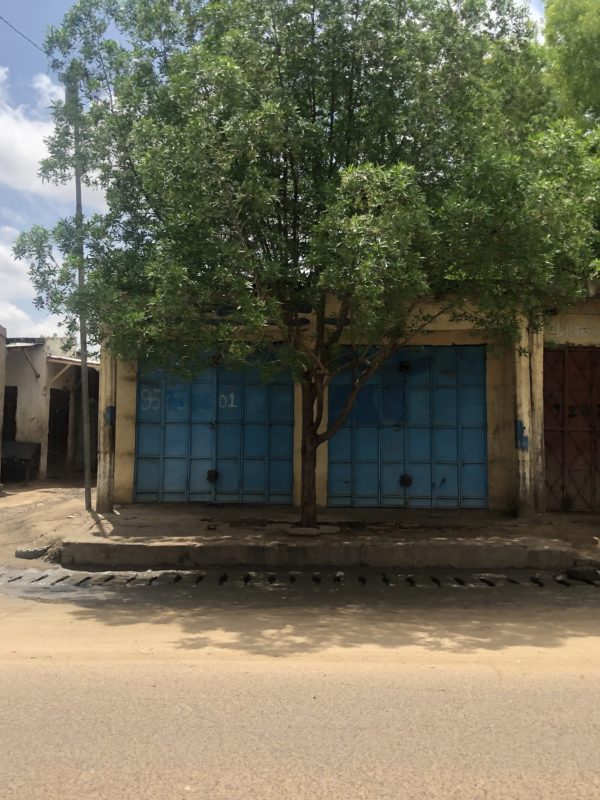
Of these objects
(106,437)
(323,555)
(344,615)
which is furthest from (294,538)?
(106,437)

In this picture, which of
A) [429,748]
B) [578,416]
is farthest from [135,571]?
[578,416]

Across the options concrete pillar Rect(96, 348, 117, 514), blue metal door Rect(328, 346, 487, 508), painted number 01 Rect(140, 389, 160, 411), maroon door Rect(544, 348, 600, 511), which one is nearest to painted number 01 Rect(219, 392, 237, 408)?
painted number 01 Rect(140, 389, 160, 411)

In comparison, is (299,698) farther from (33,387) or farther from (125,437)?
(33,387)

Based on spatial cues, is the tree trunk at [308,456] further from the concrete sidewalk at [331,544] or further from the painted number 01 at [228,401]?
the painted number 01 at [228,401]

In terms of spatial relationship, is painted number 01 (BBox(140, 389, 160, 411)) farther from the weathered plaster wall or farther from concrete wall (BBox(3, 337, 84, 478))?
the weathered plaster wall

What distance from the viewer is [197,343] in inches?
301

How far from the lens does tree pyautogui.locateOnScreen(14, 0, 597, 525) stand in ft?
22.0

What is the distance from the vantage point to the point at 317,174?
8.13m

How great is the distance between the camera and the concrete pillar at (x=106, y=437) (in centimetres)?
1090

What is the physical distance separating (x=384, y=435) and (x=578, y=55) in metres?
7.28

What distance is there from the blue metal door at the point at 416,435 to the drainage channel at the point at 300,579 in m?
3.05

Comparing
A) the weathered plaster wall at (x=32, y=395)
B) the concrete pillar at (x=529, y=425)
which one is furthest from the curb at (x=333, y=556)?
the weathered plaster wall at (x=32, y=395)

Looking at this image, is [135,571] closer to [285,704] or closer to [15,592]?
[15,592]

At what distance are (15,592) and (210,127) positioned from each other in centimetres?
546
